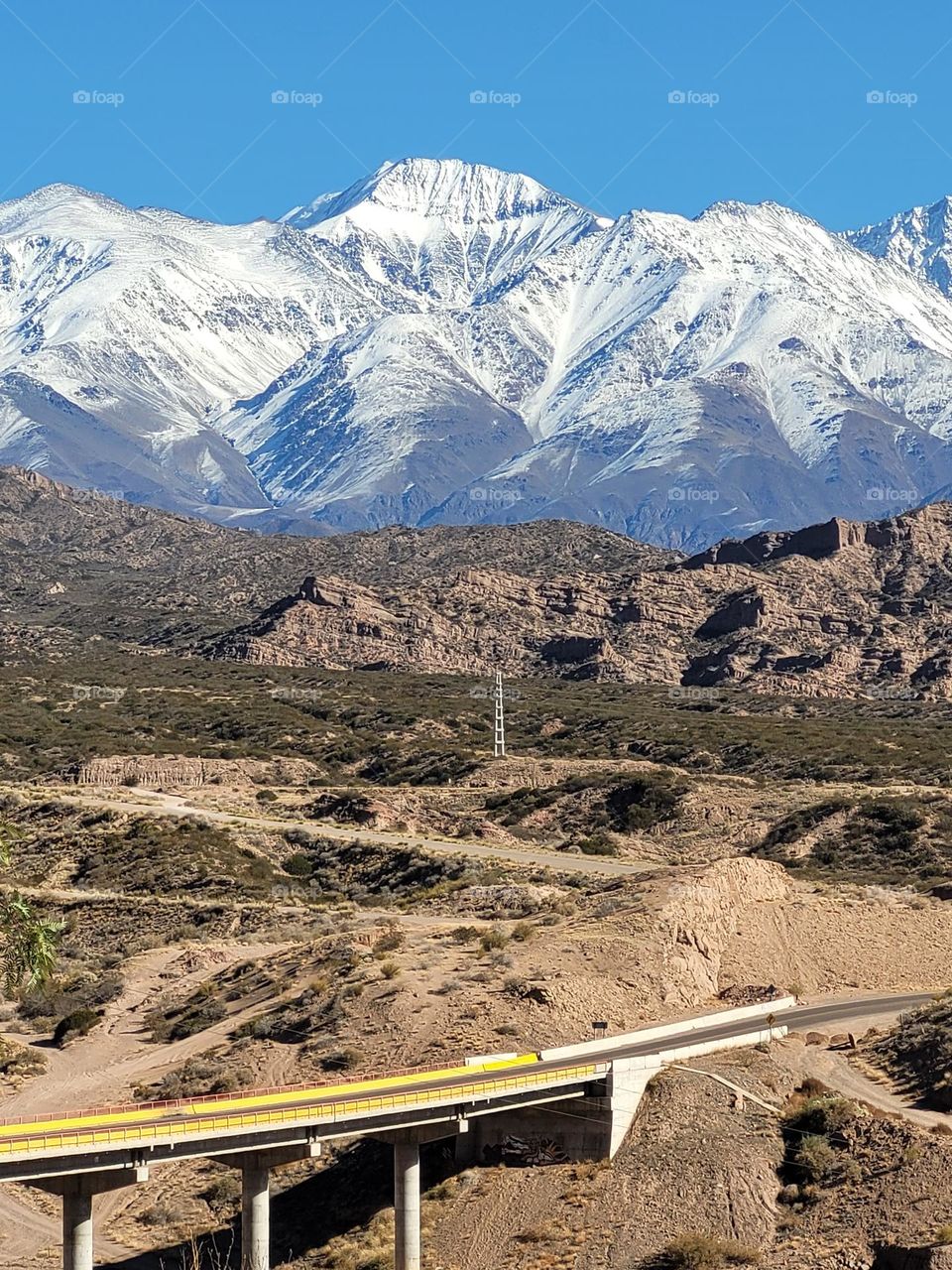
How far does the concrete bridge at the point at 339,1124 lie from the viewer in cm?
3562

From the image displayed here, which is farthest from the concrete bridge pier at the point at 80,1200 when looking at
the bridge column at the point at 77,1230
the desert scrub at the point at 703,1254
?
the desert scrub at the point at 703,1254

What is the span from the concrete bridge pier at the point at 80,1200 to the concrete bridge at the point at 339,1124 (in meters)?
0.02

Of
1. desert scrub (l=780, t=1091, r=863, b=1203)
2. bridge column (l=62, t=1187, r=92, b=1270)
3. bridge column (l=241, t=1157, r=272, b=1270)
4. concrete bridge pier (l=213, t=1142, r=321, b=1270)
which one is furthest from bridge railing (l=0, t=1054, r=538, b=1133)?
A: desert scrub (l=780, t=1091, r=863, b=1203)

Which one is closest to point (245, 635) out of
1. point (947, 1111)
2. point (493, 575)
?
point (493, 575)

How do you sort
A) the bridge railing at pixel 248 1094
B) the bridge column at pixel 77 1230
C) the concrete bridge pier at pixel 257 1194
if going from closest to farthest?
the bridge column at pixel 77 1230, the concrete bridge pier at pixel 257 1194, the bridge railing at pixel 248 1094

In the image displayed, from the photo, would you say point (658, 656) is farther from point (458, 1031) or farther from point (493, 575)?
point (458, 1031)

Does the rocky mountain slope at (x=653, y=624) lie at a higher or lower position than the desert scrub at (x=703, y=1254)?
higher

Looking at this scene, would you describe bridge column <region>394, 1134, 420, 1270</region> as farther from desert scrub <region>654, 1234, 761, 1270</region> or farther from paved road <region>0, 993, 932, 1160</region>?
desert scrub <region>654, 1234, 761, 1270</region>

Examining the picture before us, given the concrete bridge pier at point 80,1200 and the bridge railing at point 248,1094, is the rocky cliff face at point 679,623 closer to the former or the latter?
the bridge railing at point 248,1094

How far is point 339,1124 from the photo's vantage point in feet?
125

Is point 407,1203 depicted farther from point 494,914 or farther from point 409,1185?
point 494,914

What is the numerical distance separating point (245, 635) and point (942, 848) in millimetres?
107350

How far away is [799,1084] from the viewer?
4350cm

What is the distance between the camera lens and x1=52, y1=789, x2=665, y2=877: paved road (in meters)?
76.9
